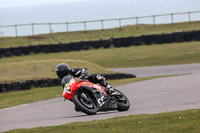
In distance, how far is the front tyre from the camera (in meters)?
9.34

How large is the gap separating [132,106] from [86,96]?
188cm

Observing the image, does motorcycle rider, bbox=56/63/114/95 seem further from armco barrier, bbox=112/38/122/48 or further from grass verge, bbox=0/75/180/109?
armco barrier, bbox=112/38/122/48

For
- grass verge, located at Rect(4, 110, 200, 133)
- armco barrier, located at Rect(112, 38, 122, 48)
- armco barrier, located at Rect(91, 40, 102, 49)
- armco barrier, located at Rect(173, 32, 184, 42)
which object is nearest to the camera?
grass verge, located at Rect(4, 110, 200, 133)

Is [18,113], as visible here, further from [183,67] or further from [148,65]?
[148,65]

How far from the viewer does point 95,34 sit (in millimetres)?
43500

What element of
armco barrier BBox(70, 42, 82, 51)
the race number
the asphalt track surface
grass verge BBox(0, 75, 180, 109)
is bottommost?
grass verge BBox(0, 75, 180, 109)

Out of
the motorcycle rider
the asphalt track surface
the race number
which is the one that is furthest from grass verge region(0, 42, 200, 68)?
the race number

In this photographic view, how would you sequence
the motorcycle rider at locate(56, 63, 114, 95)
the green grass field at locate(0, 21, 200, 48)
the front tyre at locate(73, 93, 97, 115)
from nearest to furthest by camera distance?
the front tyre at locate(73, 93, 97, 115) → the motorcycle rider at locate(56, 63, 114, 95) → the green grass field at locate(0, 21, 200, 48)

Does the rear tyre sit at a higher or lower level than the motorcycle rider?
lower

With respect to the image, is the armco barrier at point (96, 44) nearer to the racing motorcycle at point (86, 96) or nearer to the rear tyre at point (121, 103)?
the rear tyre at point (121, 103)

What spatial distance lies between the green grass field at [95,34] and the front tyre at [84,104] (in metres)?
30.5

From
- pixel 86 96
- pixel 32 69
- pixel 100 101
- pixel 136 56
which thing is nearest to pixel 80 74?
pixel 86 96

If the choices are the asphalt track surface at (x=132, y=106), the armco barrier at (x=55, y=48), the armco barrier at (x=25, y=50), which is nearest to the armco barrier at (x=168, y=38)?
the armco barrier at (x=55, y=48)

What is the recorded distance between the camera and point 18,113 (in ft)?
38.9
